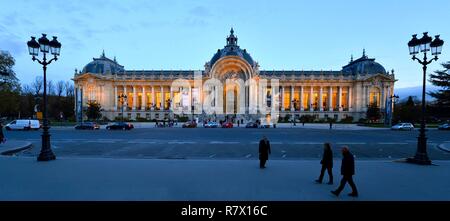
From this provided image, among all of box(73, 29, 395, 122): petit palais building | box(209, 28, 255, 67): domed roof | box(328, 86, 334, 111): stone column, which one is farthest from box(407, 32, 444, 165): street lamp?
box(328, 86, 334, 111): stone column

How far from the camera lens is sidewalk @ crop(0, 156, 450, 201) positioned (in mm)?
6707

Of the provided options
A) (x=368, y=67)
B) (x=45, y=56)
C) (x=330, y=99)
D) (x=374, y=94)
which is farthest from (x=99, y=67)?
(x=374, y=94)

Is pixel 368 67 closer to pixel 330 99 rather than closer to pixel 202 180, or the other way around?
pixel 330 99

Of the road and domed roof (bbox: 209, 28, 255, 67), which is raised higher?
domed roof (bbox: 209, 28, 255, 67)

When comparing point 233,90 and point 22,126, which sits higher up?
point 233,90

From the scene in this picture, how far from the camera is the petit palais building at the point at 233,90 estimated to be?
234ft

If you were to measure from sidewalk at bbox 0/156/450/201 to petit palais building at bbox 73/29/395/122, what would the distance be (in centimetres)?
5736

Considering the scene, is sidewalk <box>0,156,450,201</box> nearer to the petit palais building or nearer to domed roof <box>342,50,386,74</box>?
the petit palais building

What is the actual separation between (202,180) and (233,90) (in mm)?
→ 67191

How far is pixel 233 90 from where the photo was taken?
74688 millimetres

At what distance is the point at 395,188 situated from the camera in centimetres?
743

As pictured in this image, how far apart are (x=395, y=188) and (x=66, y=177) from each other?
36.5 ft

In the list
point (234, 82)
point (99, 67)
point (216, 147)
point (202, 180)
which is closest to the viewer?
point (202, 180)
